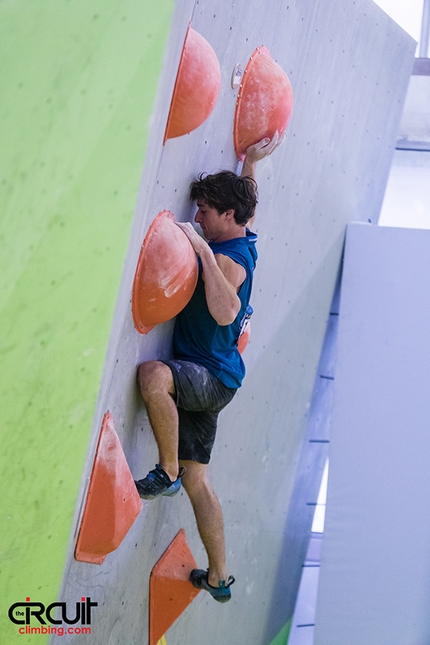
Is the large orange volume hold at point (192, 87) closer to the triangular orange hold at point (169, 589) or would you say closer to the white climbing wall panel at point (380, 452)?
the triangular orange hold at point (169, 589)

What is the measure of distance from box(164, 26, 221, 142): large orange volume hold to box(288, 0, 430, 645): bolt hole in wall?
3179 mm

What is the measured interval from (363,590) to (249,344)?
4.93ft

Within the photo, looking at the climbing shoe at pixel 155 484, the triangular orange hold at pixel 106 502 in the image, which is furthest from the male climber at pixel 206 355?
the triangular orange hold at pixel 106 502

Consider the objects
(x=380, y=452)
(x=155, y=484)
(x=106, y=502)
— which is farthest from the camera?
(x=380, y=452)

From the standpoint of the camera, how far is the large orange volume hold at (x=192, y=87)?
1884 millimetres

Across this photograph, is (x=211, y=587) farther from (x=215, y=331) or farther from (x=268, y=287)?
(x=268, y=287)

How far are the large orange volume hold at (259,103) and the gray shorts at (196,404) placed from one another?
2.34 feet

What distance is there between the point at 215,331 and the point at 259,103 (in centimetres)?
72

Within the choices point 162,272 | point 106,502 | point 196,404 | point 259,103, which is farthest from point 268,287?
point 106,502

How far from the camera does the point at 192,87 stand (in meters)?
1.90

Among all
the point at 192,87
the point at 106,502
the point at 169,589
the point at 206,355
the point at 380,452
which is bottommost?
the point at 169,589

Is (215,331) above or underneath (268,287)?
underneath

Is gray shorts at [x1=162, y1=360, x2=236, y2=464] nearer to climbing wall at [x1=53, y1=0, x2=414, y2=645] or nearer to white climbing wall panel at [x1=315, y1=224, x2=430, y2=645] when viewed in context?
climbing wall at [x1=53, y1=0, x2=414, y2=645]

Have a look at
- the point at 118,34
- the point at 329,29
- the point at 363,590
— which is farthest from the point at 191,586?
the point at 329,29
